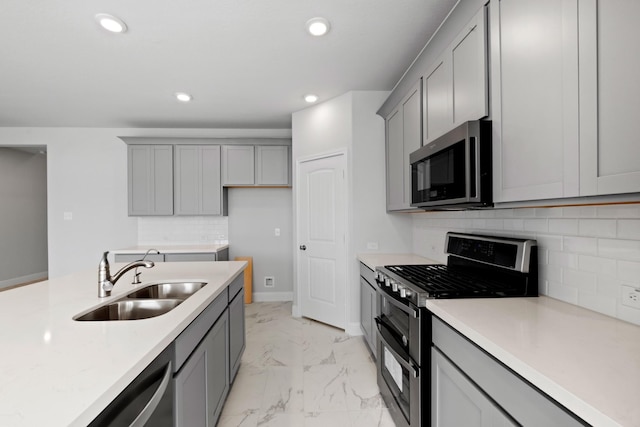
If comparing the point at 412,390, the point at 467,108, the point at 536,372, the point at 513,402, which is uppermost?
the point at 467,108

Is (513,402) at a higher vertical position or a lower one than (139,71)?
lower

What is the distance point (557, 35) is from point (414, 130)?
132cm

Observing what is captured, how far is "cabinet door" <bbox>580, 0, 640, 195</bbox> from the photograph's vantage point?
83 centimetres

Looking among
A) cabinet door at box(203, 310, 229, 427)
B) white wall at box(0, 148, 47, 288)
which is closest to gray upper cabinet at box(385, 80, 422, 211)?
cabinet door at box(203, 310, 229, 427)

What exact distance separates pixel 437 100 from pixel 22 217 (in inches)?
295

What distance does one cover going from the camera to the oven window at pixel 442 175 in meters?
1.58

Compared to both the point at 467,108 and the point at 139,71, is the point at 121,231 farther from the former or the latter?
the point at 467,108

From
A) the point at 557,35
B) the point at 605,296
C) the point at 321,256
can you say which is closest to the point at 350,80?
the point at 321,256

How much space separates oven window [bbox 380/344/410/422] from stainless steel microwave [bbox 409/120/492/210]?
95 centimetres

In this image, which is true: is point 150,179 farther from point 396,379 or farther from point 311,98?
point 396,379

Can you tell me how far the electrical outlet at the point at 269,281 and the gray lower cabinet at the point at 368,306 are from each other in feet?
6.33

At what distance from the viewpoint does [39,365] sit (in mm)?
810

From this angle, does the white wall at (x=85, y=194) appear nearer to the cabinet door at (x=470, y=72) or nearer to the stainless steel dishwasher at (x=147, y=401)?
the stainless steel dishwasher at (x=147, y=401)

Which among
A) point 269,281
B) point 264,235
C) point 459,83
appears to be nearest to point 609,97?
point 459,83
